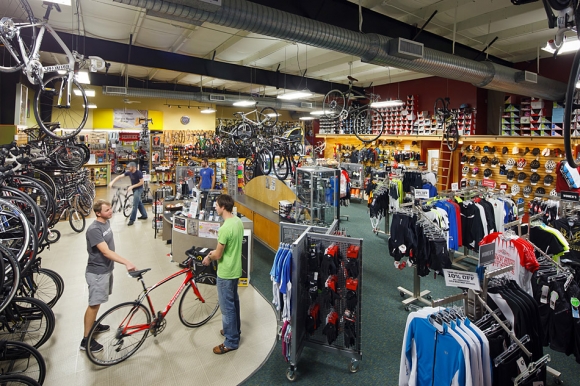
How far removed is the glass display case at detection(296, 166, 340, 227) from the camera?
711 centimetres

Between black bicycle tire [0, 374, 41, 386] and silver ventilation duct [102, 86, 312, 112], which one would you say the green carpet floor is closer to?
black bicycle tire [0, 374, 41, 386]

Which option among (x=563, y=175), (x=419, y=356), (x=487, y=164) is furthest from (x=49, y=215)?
(x=487, y=164)

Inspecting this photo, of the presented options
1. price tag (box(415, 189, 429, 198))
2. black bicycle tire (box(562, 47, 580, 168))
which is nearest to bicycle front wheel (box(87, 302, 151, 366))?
black bicycle tire (box(562, 47, 580, 168))

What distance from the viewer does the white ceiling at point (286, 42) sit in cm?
638

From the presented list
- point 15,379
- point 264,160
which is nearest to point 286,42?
point 264,160

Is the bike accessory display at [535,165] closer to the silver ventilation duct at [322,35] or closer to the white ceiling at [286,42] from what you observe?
the silver ventilation duct at [322,35]

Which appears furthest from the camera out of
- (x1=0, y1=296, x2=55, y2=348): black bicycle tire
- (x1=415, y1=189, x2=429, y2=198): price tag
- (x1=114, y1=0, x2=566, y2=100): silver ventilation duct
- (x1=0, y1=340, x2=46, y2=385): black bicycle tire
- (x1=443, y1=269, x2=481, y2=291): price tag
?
(x1=415, y1=189, x2=429, y2=198): price tag

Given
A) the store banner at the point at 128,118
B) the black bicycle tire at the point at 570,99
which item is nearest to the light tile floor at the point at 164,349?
the black bicycle tire at the point at 570,99

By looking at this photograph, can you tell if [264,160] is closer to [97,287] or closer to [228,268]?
[228,268]

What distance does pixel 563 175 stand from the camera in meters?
8.09

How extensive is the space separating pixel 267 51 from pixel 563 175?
8.07 meters

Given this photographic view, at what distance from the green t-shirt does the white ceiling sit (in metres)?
4.73

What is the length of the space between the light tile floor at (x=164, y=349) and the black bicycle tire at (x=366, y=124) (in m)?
7.21

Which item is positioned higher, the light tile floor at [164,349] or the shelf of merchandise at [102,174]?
the shelf of merchandise at [102,174]
